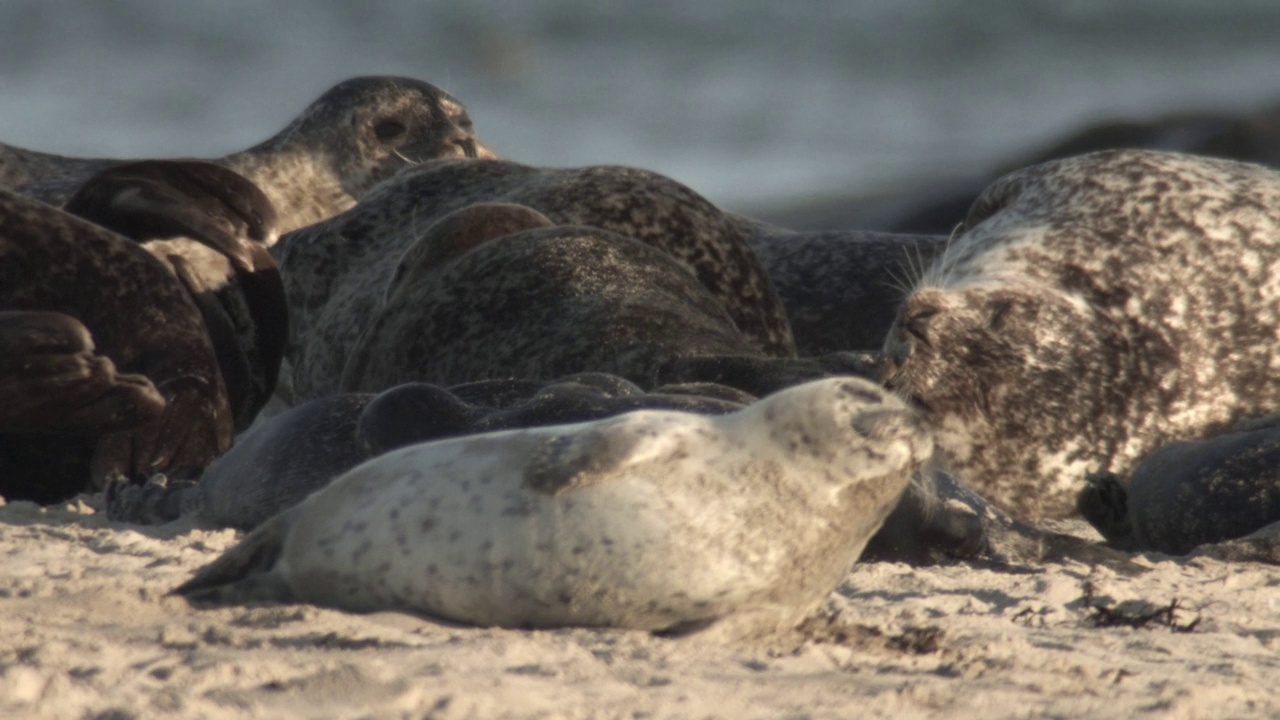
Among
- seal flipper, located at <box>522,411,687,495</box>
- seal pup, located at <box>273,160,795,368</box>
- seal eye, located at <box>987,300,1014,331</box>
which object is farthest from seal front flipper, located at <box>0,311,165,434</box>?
seal eye, located at <box>987,300,1014,331</box>

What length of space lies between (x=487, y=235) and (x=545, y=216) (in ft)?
1.40

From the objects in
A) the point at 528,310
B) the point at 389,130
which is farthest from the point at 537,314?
the point at 389,130

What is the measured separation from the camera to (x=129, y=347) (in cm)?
560

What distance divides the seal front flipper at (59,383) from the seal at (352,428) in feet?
1.26

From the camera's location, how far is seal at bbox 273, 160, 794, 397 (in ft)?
22.9

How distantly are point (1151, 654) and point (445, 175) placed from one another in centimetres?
529

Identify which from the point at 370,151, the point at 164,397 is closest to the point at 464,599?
the point at 164,397

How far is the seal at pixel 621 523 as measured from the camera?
3014 mm

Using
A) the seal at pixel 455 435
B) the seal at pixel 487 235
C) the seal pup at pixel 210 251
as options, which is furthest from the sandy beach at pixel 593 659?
the seal pup at pixel 210 251

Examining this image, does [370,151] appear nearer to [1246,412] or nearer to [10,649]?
[1246,412]

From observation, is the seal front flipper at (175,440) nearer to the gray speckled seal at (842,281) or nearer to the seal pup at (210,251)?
the seal pup at (210,251)

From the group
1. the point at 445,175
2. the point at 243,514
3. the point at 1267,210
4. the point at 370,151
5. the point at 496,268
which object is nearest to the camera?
the point at 243,514

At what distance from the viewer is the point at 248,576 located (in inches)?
128

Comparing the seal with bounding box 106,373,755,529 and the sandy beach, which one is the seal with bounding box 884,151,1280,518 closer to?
the seal with bounding box 106,373,755,529
